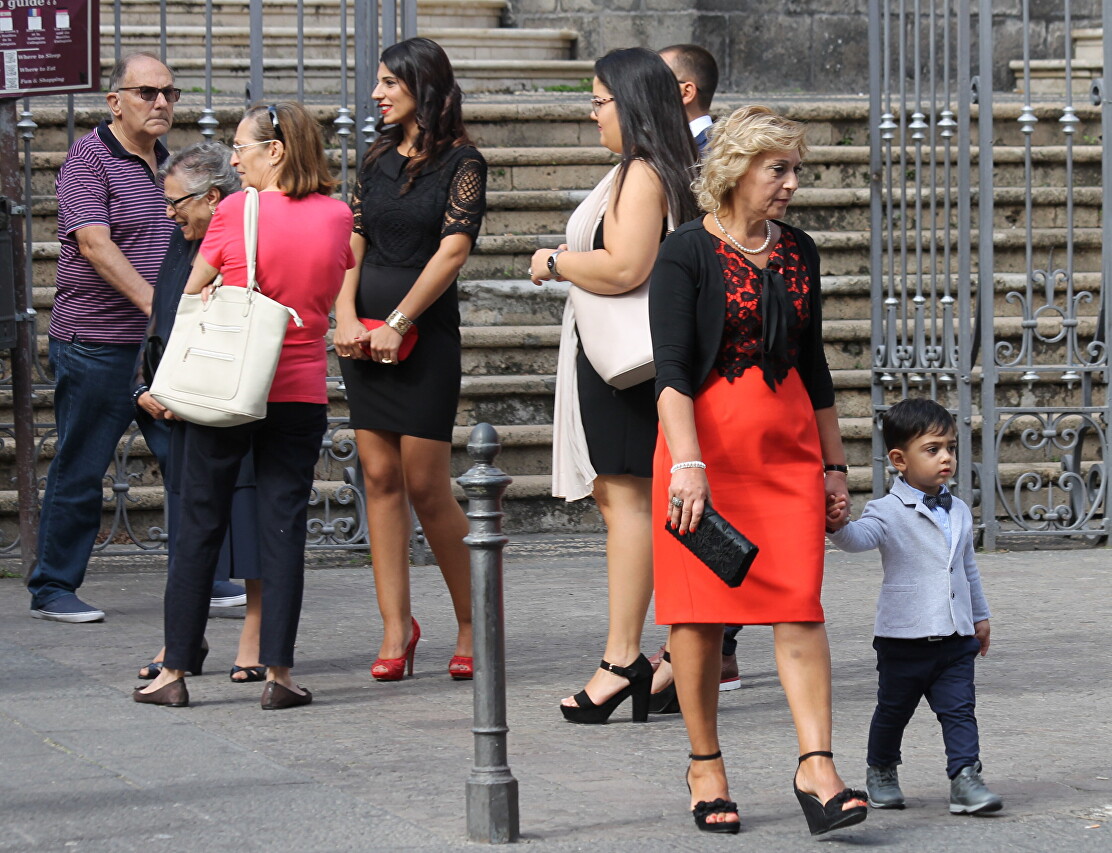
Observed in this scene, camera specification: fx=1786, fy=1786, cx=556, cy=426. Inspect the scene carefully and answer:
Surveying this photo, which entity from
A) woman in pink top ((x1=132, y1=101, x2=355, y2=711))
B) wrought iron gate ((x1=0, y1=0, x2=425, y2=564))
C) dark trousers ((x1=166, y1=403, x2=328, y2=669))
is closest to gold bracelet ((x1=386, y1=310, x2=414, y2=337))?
woman in pink top ((x1=132, y1=101, x2=355, y2=711))

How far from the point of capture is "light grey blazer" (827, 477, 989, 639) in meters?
4.54

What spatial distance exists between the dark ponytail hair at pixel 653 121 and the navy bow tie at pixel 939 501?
125 cm

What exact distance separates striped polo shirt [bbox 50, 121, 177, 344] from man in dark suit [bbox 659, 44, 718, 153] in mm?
2233

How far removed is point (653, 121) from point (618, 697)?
177 centimetres

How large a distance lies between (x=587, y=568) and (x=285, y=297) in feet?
10.3

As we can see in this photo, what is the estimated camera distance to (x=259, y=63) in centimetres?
858

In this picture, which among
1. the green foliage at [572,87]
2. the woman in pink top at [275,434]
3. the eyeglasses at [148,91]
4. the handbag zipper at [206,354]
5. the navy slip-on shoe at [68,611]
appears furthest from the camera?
the green foliage at [572,87]

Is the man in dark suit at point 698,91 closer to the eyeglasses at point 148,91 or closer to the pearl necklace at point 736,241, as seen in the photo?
the pearl necklace at point 736,241

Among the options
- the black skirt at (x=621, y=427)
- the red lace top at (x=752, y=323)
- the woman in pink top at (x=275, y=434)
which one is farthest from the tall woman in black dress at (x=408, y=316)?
the red lace top at (x=752, y=323)

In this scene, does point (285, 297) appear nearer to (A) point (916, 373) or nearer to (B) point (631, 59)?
(B) point (631, 59)

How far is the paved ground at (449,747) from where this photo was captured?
14.3ft

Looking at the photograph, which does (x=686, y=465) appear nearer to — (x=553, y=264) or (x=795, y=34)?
(x=553, y=264)

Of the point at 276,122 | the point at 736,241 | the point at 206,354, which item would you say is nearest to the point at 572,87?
the point at 276,122

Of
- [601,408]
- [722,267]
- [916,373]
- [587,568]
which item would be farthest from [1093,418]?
[722,267]
